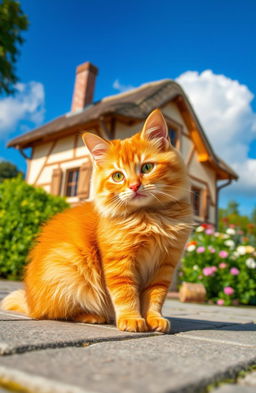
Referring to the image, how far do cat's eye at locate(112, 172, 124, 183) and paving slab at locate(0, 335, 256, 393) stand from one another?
1.01 metres

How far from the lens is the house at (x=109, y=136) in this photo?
949 centimetres

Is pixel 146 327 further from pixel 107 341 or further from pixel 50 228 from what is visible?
pixel 50 228

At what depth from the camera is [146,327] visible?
5.39 feet

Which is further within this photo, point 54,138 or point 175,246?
point 54,138

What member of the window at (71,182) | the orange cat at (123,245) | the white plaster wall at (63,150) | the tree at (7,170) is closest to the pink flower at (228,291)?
the orange cat at (123,245)

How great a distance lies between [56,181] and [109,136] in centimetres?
270

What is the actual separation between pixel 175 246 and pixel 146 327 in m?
0.49

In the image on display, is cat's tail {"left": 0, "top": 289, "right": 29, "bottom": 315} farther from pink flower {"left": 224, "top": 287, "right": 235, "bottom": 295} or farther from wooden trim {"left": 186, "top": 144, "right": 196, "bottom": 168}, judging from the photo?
wooden trim {"left": 186, "top": 144, "right": 196, "bottom": 168}

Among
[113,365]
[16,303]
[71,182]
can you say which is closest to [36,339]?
[113,365]

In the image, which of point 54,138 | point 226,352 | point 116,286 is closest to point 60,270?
point 116,286

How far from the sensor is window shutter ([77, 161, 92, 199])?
9.51 meters

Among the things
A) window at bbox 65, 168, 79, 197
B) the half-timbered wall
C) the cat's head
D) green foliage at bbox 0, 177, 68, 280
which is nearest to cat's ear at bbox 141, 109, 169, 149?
the cat's head

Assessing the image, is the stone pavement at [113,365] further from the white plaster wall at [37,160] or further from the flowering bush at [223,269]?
the white plaster wall at [37,160]

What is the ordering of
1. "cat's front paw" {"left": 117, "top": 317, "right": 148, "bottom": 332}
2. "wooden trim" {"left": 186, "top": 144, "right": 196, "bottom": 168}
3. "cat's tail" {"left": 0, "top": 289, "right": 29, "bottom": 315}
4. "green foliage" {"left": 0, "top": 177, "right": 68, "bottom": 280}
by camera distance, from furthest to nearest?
"wooden trim" {"left": 186, "top": 144, "right": 196, "bottom": 168} → "green foliage" {"left": 0, "top": 177, "right": 68, "bottom": 280} → "cat's tail" {"left": 0, "top": 289, "right": 29, "bottom": 315} → "cat's front paw" {"left": 117, "top": 317, "right": 148, "bottom": 332}
